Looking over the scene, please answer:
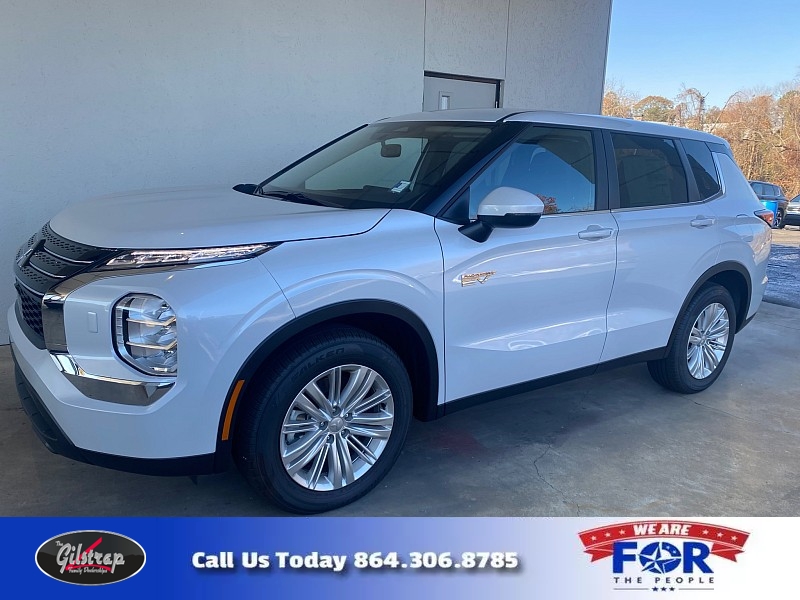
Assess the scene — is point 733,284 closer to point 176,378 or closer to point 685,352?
point 685,352

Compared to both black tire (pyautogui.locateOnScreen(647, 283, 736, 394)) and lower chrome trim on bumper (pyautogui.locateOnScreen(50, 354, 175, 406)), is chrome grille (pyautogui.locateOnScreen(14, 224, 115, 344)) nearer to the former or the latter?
lower chrome trim on bumper (pyautogui.locateOnScreen(50, 354, 175, 406))

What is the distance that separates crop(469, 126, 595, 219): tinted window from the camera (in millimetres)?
3287

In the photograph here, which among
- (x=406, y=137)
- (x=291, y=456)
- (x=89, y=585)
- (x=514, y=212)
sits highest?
(x=406, y=137)

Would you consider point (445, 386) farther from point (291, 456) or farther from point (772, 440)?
point (772, 440)

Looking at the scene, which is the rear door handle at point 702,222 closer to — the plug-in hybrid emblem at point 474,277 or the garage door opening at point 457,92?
the plug-in hybrid emblem at point 474,277

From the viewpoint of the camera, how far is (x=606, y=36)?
8.48 meters

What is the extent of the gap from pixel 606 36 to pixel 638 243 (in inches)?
227

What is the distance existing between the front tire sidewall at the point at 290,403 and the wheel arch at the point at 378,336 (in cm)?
10

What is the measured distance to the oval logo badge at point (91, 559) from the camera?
7.38 feet

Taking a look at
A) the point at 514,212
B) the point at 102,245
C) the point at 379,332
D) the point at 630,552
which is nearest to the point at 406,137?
the point at 514,212

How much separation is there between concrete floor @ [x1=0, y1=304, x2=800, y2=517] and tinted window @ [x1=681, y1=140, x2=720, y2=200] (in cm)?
149

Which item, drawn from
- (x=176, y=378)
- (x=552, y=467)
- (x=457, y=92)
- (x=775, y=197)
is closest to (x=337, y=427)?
(x=176, y=378)

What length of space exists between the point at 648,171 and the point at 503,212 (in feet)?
5.45

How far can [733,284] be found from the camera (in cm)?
480
